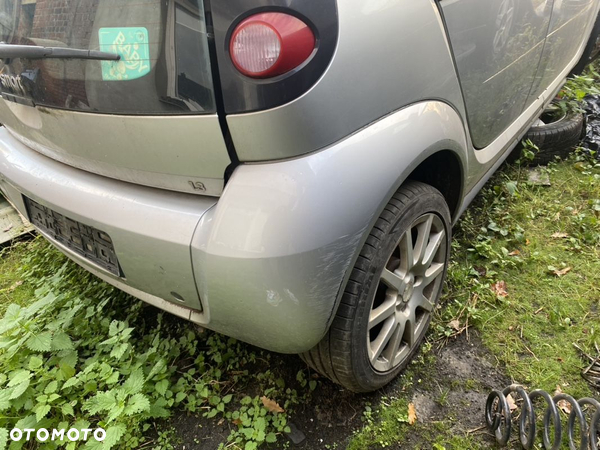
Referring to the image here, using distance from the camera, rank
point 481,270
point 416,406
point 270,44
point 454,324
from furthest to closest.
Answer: point 481,270 < point 454,324 < point 416,406 < point 270,44

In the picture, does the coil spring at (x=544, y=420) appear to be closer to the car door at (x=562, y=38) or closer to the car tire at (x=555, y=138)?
the car door at (x=562, y=38)

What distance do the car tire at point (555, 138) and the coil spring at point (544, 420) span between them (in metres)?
2.03

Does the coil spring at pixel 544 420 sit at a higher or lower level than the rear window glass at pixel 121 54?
lower

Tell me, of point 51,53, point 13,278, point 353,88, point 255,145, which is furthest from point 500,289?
point 13,278

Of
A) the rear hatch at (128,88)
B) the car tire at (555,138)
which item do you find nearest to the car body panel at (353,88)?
the rear hatch at (128,88)

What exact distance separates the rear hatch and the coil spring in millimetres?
1227

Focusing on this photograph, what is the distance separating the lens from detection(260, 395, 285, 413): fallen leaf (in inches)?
61.9

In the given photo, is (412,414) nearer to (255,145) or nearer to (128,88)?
(255,145)

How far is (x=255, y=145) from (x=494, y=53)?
1.22 meters

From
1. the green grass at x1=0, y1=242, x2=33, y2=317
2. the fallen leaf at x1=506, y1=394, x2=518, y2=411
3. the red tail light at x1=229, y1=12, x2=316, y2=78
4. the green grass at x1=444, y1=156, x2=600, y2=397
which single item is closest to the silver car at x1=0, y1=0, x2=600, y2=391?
the red tail light at x1=229, y1=12, x2=316, y2=78

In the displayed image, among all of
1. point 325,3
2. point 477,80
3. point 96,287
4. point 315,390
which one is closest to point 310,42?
point 325,3

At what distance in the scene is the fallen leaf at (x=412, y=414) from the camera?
1.51 metres

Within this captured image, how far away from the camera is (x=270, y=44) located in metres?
0.93

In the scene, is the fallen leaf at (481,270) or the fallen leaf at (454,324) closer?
the fallen leaf at (454,324)
